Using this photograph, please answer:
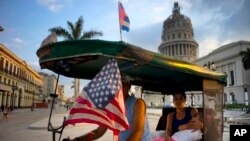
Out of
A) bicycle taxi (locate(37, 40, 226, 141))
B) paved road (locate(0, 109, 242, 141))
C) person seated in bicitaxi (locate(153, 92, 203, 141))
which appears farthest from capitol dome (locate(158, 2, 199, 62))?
person seated in bicitaxi (locate(153, 92, 203, 141))

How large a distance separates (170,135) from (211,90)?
110 centimetres

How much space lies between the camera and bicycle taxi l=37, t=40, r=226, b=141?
3246 millimetres

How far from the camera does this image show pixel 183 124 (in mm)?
4848

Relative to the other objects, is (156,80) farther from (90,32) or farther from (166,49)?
(166,49)

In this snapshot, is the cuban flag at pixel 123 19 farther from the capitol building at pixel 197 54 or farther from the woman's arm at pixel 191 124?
the capitol building at pixel 197 54

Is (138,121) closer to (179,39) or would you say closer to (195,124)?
(195,124)

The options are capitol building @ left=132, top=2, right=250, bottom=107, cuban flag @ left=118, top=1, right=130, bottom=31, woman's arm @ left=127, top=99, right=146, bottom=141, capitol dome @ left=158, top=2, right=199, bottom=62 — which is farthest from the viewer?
capitol dome @ left=158, top=2, right=199, bottom=62

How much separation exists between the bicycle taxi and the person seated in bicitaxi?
0.17 meters

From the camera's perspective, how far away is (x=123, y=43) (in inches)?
127

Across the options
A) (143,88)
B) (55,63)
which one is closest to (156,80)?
(143,88)

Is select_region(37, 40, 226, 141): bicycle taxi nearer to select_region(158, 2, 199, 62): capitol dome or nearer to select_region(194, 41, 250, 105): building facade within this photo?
select_region(194, 41, 250, 105): building facade

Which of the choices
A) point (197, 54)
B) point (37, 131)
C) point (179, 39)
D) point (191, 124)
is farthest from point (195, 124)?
point (197, 54)

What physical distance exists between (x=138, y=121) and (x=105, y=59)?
3.94 feet

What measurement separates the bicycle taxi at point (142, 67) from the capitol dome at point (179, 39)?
10302 cm
